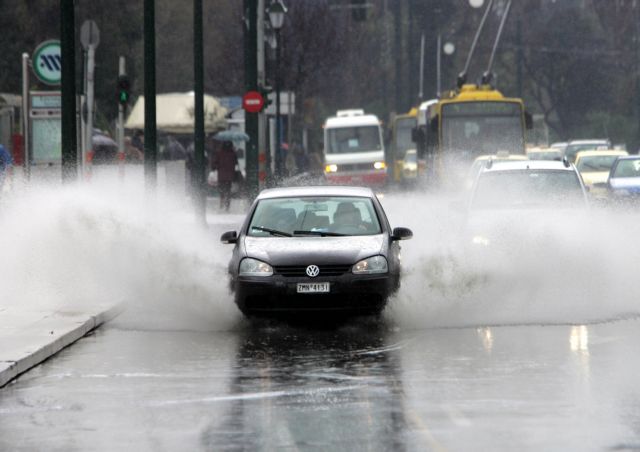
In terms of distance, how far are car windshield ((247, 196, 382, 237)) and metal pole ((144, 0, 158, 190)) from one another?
11.6 meters

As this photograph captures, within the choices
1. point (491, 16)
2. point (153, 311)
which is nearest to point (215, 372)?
point (153, 311)

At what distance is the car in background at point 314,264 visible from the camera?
15883 mm

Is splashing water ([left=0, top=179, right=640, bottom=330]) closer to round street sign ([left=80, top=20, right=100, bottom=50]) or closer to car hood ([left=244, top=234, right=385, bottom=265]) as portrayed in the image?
car hood ([left=244, top=234, right=385, bottom=265])

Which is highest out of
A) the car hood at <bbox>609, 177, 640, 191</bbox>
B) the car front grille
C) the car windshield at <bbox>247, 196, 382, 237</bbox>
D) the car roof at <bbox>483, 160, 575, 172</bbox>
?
the car roof at <bbox>483, 160, 575, 172</bbox>

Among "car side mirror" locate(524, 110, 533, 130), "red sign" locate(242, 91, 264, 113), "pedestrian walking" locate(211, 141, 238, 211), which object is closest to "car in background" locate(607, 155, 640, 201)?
"car side mirror" locate(524, 110, 533, 130)

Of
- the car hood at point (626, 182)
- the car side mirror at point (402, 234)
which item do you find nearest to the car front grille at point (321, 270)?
the car side mirror at point (402, 234)

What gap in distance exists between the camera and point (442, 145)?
151 ft

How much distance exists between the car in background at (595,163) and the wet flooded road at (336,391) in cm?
2777

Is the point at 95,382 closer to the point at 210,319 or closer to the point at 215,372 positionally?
the point at 215,372

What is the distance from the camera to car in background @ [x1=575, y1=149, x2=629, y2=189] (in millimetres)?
43884

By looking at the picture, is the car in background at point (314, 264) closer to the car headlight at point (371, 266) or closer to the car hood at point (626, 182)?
the car headlight at point (371, 266)

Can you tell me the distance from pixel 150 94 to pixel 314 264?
46.1ft

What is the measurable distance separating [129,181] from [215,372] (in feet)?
68.7

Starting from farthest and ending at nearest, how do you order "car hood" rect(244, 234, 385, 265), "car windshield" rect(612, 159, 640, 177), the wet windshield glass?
1. the wet windshield glass
2. "car windshield" rect(612, 159, 640, 177)
3. "car hood" rect(244, 234, 385, 265)
